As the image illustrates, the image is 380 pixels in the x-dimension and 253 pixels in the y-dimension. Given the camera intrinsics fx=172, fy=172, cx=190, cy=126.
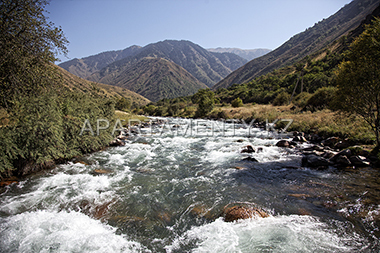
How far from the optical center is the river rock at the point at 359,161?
9.72 meters

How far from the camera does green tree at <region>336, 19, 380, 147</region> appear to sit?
9.15 metres

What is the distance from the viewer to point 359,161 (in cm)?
990

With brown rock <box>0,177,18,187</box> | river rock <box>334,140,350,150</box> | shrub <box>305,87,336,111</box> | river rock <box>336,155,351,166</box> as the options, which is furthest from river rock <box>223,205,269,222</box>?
shrub <box>305,87,336,111</box>

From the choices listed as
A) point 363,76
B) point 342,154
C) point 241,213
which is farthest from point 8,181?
point 363,76

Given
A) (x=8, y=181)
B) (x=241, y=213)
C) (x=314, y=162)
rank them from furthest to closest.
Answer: (x=314, y=162) → (x=8, y=181) → (x=241, y=213)

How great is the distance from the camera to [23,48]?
10984 millimetres

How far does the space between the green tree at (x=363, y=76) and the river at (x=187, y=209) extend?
392 cm

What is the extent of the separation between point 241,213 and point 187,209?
1894 mm

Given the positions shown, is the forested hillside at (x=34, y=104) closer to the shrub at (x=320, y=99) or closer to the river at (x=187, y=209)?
the river at (x=187, y=209)

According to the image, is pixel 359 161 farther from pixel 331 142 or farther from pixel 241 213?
pixel 241 213

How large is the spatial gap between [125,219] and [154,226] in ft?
3.45

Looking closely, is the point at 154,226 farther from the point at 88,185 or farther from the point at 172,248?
the point at 88,185

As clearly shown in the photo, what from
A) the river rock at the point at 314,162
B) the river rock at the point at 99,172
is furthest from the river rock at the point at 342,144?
the river rock at the point at 99,172

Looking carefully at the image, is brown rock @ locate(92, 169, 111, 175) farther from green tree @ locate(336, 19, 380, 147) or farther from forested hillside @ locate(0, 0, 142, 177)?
green tree @ locate(336, 19, 380, 147)
